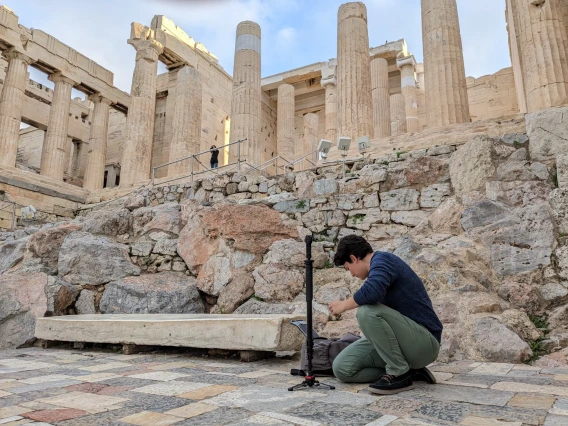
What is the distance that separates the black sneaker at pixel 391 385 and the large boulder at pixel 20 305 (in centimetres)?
490

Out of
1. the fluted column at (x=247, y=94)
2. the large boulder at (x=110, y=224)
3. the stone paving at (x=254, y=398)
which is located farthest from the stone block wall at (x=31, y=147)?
the stone paving at (x=254, y=398)

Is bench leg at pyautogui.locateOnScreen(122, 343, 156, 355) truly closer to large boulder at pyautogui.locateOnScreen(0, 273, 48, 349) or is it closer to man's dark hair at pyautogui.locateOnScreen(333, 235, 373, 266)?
large boulder at pyautogui.locateOnScreen(0, 273, 48, 349)

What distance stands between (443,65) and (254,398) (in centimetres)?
1184

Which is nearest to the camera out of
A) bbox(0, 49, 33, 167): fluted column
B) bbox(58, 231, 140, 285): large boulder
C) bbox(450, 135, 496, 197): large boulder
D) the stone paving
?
the stone paving

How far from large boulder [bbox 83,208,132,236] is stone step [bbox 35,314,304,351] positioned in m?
2.58

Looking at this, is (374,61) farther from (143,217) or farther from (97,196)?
(143,217)

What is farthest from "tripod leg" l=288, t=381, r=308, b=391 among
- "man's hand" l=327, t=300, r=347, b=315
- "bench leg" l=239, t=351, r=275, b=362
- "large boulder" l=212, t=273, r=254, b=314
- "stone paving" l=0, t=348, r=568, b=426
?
"large boulder" l=212, t=273, r=254, b=314

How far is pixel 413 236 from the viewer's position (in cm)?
571

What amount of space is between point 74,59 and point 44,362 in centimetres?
2148

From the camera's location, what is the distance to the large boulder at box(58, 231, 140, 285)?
21.1 feet

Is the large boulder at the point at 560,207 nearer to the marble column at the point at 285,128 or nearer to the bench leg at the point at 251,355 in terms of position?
the bench leg at the point at 251,355

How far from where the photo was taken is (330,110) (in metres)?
19.5

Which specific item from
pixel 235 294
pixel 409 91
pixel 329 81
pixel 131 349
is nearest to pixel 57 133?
pixel 329 81

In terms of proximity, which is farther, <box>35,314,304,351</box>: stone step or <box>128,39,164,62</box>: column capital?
<box>128,39,164,62</box>: column capital
